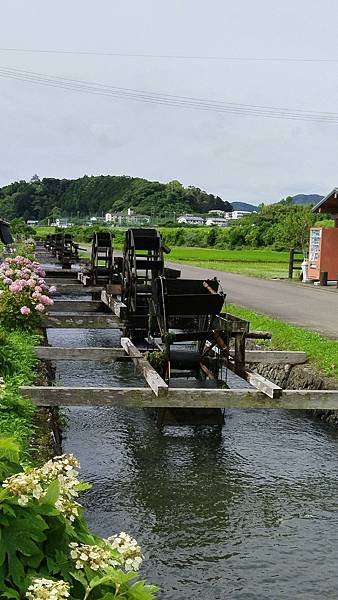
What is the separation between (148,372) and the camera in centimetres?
757

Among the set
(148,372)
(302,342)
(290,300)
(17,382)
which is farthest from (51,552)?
(290,300)

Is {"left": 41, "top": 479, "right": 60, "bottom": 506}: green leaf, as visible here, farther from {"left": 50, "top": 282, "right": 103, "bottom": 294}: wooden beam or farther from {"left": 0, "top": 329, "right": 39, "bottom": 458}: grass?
{"left": 50, "top": 282, "right": 103, "bottom": 294}: wooden beam

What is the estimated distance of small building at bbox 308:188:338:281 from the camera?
2403 cm

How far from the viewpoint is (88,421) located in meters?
8.55

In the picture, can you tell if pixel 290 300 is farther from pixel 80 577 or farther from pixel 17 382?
pixel 80 577

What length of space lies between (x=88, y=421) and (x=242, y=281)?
1709cm

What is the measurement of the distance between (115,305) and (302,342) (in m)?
3.62

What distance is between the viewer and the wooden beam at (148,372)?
21.7 ft

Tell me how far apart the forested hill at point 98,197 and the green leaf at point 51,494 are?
110 meters

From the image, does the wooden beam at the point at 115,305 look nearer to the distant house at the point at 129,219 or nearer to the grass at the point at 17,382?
the grass at the point at 17,382

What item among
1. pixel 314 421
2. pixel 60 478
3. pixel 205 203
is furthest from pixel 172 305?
pixel 205 203

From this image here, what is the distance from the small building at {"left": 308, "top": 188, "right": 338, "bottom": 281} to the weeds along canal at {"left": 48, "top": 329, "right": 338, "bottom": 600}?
15.5m

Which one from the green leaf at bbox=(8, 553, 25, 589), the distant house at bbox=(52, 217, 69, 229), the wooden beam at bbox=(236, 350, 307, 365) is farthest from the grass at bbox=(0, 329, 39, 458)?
the distant house at bbox=(52, 217, 69, 229)

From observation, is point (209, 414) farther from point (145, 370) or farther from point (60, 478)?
point (60, 478)
